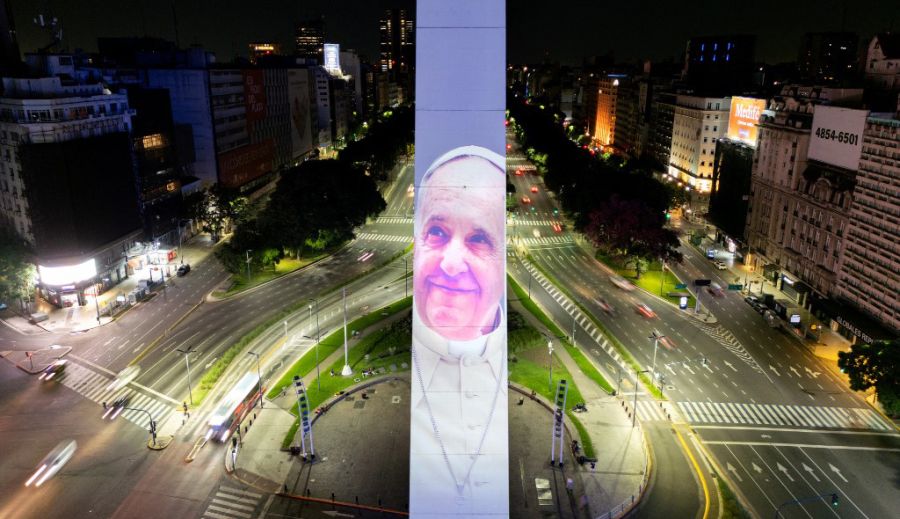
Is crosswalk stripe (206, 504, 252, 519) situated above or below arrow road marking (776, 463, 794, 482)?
above

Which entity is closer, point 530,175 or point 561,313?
point 561,313

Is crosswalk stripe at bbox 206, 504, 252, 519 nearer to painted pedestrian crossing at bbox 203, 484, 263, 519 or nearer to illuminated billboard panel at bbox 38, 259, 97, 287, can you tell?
painted pedestrian crossing at bbox 203, 484, 263, 519

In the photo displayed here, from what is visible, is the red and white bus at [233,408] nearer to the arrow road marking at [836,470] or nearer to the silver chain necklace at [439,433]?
the silver chain necklace at [439,433]

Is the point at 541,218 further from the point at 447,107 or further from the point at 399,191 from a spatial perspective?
the point at 447,107

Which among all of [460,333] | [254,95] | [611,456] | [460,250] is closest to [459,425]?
[460,333]

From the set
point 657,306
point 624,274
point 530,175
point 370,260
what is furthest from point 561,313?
point 530,175

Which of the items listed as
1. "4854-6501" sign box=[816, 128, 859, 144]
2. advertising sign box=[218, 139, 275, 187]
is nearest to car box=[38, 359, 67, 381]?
advertising sign box=[218, 139, 275, 187]

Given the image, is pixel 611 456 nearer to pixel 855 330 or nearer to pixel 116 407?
pixel 855 330
